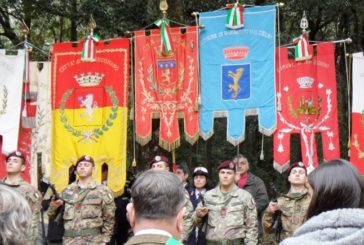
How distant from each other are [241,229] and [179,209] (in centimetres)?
Result: 423

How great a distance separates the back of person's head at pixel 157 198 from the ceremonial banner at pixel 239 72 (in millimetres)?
5507

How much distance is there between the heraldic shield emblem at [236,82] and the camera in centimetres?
781

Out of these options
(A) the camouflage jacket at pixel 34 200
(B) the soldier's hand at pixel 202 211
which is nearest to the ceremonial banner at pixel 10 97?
(A) the camouflage jacket at pixel 34 200

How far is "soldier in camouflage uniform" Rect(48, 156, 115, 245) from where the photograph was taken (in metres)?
6.65

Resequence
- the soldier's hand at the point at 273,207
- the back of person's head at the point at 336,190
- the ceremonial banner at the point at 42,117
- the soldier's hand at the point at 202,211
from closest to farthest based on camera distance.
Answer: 1. the back of person's head at the point at 336,190
2. the soldier's hand at the point at 273,207
3. the soldier's hand at the point at 202,211
4. the ceremonial banner at the point at 42,117

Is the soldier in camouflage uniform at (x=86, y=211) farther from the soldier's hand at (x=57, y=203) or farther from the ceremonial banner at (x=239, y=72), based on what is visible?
the ceremonial banner at (x=239, y=72)

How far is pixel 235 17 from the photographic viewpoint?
7801 millimetres

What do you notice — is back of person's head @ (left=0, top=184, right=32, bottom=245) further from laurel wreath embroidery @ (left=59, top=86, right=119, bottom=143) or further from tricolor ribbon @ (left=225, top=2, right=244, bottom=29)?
tricolor ribbon @ (left=225, top=2, right=244, bottom=29)

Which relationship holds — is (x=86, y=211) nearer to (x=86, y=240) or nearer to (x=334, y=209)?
(x=86, y=240)

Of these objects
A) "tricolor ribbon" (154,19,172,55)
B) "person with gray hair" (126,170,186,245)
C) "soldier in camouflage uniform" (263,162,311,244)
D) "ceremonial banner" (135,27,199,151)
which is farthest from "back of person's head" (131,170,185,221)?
"tricolor ribbon" (154,19,172,55)

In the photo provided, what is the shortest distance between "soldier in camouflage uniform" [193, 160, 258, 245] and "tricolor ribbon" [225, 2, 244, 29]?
2159 millimetres

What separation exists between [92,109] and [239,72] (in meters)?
2.04

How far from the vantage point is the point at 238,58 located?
25.7 feet

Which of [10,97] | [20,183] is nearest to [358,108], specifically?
[20,183]
